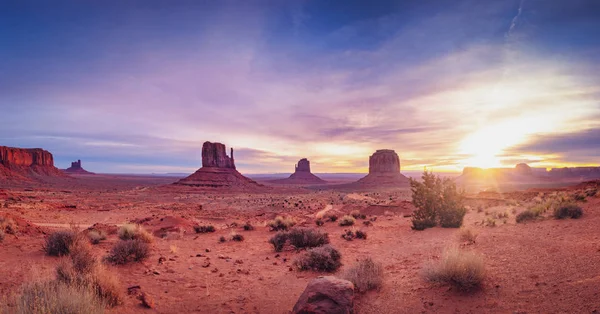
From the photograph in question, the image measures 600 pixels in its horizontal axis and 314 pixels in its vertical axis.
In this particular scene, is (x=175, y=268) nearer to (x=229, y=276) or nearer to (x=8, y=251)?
(x=229, y=276)

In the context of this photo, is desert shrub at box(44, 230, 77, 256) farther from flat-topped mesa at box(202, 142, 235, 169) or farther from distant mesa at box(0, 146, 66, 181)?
distant mesa at box(0, 146, 66, 181)

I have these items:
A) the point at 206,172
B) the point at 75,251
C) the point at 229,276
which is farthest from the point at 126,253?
the point at 206,172

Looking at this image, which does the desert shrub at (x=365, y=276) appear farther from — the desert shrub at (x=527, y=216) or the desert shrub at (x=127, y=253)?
the desert shrub at (x=527, y=216)

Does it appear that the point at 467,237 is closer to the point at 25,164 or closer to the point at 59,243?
the point at 59,243

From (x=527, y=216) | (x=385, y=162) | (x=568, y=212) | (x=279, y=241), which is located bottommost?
(x=279, y=241)

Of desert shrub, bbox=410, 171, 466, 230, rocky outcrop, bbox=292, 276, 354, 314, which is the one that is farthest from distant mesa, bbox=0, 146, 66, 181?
rocky outcrop, bbox=292, 276, 354, 314

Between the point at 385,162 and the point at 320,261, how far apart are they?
121811 millimetres

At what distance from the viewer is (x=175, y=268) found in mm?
9609

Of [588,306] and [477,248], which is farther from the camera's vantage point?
[477,248]

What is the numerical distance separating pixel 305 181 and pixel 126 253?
160 metres

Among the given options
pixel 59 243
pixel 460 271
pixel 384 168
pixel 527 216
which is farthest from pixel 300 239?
pixel 384 168

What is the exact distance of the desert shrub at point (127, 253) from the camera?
→ 9230 mm

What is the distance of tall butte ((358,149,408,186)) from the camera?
120 metres

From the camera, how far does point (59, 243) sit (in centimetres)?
993
